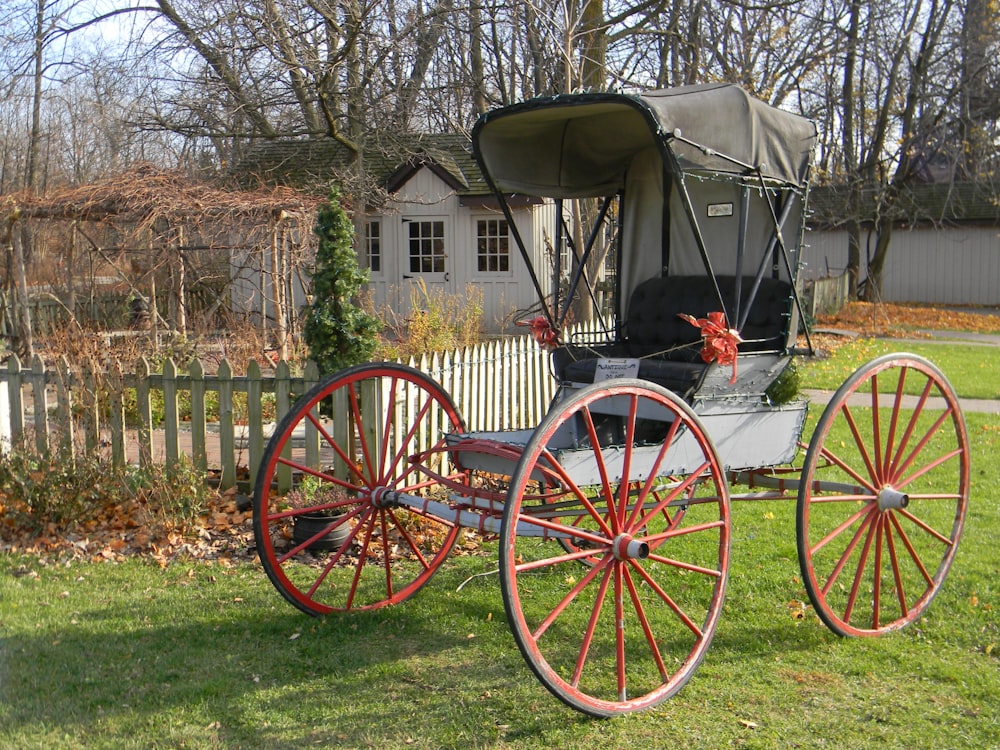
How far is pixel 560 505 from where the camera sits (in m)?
4.31

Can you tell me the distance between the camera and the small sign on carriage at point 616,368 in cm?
490

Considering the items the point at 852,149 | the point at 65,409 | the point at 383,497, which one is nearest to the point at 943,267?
the point at 852,149

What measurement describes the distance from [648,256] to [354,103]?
33.8ft

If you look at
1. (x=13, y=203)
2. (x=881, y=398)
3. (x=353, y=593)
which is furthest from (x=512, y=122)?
(x=13, y=203)

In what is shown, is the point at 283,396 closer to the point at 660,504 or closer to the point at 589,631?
the point at 660,504

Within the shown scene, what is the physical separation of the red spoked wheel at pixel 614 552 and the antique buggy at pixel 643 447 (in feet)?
0.04

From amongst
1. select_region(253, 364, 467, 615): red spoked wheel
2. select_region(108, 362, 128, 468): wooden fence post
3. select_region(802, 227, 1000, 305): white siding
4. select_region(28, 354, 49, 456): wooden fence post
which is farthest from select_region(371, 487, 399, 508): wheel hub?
select_region(802, 227, 1000, 305): white siding

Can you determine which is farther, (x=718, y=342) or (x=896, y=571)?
(x=896, y=571)

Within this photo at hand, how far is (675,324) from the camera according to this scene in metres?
5.89

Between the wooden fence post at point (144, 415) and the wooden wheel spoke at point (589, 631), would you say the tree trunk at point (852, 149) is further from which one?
the wooden wheel spoke at point (589, 631)

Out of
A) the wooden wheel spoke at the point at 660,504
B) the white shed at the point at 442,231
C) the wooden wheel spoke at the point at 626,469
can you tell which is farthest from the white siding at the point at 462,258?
the wooden wheel spoke at the point at 626,469

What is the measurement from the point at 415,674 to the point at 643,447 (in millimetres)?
1419

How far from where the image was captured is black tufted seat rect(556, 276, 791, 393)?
5.20 m

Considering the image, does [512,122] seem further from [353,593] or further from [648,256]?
[353,593]
